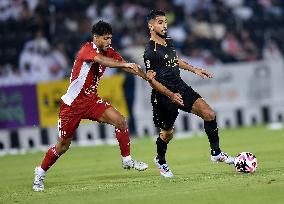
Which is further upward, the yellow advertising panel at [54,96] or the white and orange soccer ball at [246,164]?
the yellow advertising panel at [54,96]

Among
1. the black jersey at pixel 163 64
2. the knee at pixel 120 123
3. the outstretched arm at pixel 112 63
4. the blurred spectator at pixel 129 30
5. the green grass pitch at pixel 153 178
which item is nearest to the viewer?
the green grass pitch at pixel 153 178

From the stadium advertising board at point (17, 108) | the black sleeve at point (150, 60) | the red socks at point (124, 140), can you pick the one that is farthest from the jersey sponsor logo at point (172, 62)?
the stadium advertising board at point (17, 108)

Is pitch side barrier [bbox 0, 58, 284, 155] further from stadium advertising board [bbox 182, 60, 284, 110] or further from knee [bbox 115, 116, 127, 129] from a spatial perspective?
knee [bbox 115, 116, 127, 129]

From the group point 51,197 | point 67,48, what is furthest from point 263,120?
point 51,197

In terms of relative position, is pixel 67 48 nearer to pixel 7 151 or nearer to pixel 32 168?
pixel 7 151

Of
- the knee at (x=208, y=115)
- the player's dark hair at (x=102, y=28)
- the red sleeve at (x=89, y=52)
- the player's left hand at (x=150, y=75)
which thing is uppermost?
the player's dark hair at (x=102, y=28)

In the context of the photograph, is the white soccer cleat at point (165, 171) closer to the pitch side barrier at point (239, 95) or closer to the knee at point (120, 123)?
the knee at point (120, 123)

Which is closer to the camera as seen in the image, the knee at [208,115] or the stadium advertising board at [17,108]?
the knee at [208,115]

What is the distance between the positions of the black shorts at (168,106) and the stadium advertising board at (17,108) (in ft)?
34.3

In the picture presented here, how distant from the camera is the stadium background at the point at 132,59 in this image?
2366cm

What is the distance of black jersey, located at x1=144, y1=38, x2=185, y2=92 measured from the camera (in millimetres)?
13234

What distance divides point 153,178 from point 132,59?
38.0 ft

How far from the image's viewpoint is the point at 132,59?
2466 centimetres

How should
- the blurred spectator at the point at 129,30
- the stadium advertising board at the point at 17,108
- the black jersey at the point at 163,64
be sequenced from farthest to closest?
1. the blurred spectator at the point at 129,30
2. the stadium advertising board at the point at 17,108
3. the black jersey at the point at 163,64
